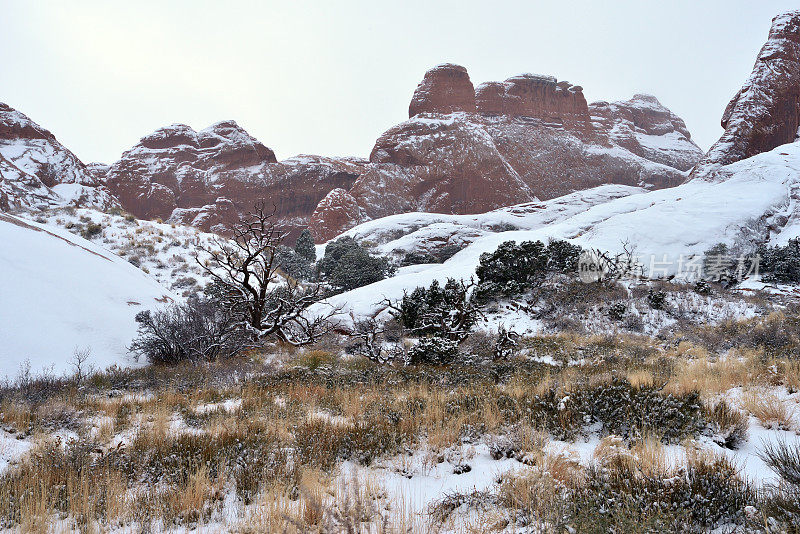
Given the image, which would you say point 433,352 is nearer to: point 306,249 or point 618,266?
point 618,266

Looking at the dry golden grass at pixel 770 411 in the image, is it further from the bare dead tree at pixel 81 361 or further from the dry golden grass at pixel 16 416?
the bare dead tree at pixel 81 361

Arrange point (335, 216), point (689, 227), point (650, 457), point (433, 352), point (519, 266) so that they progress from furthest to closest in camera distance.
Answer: point (335, 216) < point (689, 227) < point (519, 266) < point (433, 352) < point (650, 457)

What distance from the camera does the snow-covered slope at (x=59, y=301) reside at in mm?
7066

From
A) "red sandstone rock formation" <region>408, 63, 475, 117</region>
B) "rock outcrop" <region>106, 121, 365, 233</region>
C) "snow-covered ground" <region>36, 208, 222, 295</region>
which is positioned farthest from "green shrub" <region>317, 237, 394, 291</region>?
"red sandstone rock formation" <region>408, 63, 475, 117</region>

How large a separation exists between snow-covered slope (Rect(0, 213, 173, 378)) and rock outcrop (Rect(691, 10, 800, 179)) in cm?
5043

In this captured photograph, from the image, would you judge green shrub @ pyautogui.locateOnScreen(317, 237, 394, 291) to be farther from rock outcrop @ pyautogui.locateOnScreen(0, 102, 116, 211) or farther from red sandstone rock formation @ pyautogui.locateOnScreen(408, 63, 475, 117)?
red sandstone rock formation @ pyautogui.locateOnScreen(408, 63, 475, 117)

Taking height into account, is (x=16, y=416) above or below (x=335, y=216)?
below

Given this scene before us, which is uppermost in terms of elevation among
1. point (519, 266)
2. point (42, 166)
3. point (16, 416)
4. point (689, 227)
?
point (42, 166)

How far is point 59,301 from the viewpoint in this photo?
326 inches

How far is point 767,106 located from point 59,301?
6172cm

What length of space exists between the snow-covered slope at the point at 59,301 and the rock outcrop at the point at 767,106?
5043cm

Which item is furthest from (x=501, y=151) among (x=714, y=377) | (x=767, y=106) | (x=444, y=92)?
(x=714, y=377)

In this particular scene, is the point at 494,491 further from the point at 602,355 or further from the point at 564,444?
the point at 602,355

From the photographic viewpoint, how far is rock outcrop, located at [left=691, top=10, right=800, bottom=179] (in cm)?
4066
